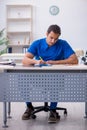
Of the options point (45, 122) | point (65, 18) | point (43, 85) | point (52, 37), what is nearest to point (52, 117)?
point (45, 122)

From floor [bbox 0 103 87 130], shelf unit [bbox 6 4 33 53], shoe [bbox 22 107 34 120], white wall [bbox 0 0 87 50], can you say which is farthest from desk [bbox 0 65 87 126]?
white wall [bbox 0 0 87 50]

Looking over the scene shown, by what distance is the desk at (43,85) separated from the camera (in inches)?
134

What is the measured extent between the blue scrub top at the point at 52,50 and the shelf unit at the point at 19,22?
Answer: 3.97 m

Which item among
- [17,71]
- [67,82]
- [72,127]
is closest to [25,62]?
[17,71]

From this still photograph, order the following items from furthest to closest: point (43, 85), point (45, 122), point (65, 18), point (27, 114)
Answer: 1. point (65, 18)
2. point (27, 114)
3. point (45, 122)
4. point (43, 85)

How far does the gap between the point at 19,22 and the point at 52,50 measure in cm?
424

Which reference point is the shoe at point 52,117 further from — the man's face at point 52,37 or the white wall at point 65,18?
the white wall at point 65,18

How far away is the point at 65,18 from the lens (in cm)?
795

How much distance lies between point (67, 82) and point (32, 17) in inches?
187

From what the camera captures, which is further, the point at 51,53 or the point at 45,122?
the point at 51,53

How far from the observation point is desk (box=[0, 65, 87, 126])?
134 inches

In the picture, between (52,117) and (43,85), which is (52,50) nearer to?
(43,85)

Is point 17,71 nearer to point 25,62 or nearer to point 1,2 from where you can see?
point 25,62

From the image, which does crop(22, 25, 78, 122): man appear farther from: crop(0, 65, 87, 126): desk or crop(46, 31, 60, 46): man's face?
crop(0, 65, 87, 126): desk
